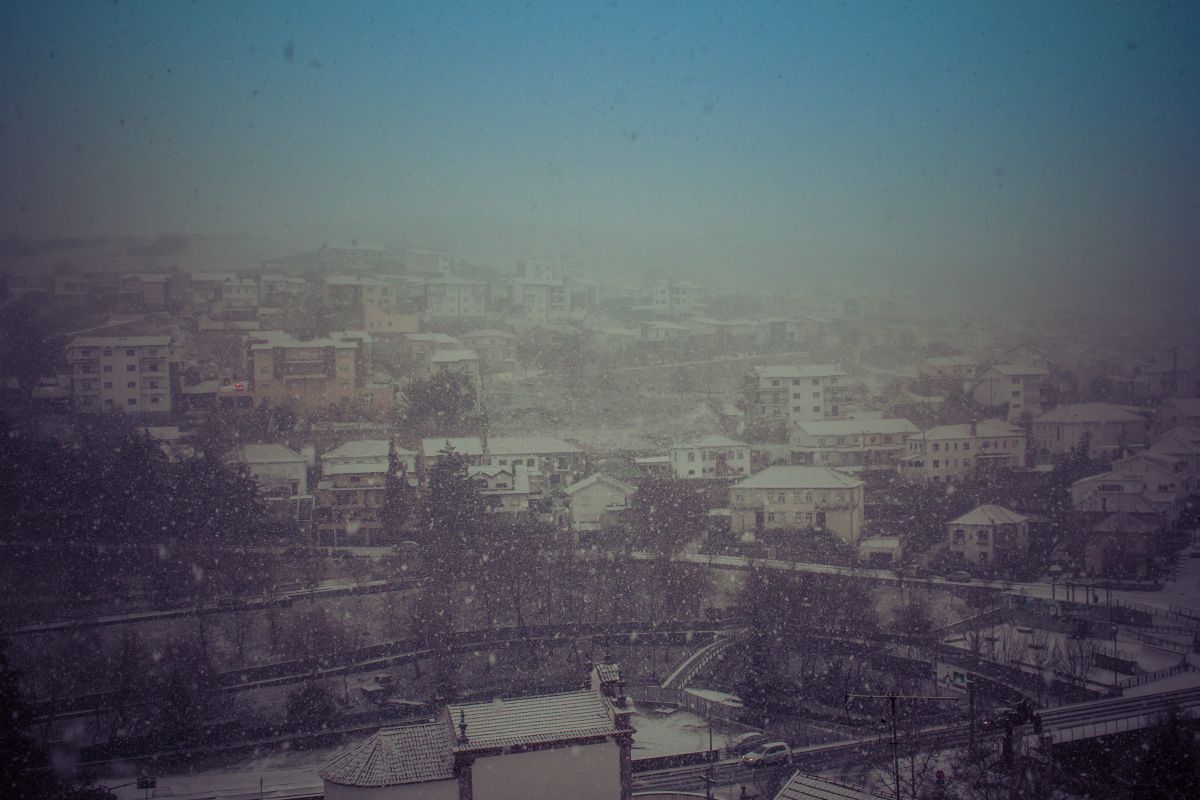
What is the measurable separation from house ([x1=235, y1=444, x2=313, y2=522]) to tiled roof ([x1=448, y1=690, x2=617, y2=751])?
518 cm

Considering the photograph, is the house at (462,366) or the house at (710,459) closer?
the house at (710,459)

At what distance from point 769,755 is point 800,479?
4195 mm

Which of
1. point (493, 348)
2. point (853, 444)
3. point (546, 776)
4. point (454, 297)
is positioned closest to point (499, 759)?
point (546, 776)

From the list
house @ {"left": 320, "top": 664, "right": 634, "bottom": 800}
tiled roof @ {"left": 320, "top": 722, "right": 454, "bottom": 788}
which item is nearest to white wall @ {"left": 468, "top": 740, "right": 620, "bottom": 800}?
house @ {"left": 320, "top": 664, "right": 634, "bottom": 800}

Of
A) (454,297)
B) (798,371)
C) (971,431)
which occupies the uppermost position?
(454,297)

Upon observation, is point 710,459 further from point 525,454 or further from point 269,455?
point 269,455

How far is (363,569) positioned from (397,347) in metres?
3.42

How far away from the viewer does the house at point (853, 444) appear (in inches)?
393

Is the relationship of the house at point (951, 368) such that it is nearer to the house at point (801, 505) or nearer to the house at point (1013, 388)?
the house at point (1013, 388)

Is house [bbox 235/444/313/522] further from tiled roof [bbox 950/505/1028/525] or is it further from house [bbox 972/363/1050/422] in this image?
house [bbox 972/363/1050/422]

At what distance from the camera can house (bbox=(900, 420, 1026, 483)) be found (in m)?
9.88

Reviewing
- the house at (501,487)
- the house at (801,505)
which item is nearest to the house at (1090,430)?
the house at (801,505)

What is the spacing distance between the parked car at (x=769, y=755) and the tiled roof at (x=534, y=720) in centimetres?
151

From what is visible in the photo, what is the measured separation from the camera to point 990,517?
28.7ft
